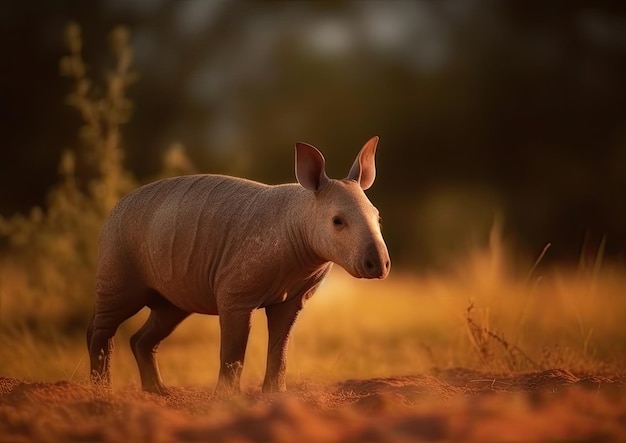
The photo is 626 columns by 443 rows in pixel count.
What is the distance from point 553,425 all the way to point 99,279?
4.08 meters

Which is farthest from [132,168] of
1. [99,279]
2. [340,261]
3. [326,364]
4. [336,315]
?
[340,261]

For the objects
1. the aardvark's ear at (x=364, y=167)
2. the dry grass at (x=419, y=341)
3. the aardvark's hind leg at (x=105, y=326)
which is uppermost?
the aardvark's ear at (x=364, y=167)

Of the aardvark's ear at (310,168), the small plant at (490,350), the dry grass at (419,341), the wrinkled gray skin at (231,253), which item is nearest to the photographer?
the wrinkled gray skin at (231,253)

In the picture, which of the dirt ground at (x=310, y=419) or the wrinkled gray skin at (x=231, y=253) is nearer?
the dirt ground at (x=310, y=419)

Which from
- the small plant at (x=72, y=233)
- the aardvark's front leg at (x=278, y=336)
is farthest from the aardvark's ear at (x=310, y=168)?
the small plant at (x=72, y=233)

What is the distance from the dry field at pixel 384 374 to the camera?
388 cm

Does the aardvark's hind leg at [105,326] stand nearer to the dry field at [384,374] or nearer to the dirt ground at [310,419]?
the dry field at [384,374]

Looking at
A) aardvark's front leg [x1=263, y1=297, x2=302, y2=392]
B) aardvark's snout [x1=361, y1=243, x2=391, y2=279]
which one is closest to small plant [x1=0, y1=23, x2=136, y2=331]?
aardvark's front leg [x1=263, y1=297, x2=302, y2=392]

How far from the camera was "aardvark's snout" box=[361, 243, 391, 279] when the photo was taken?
17.8 ft

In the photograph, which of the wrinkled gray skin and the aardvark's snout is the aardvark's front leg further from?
the aardvark's snout

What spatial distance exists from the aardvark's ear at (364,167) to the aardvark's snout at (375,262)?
84cm

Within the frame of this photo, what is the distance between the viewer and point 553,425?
3789 mm

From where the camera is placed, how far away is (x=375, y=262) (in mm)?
5426

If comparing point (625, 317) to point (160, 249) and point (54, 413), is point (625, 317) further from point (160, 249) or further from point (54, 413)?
point (54, 413)
